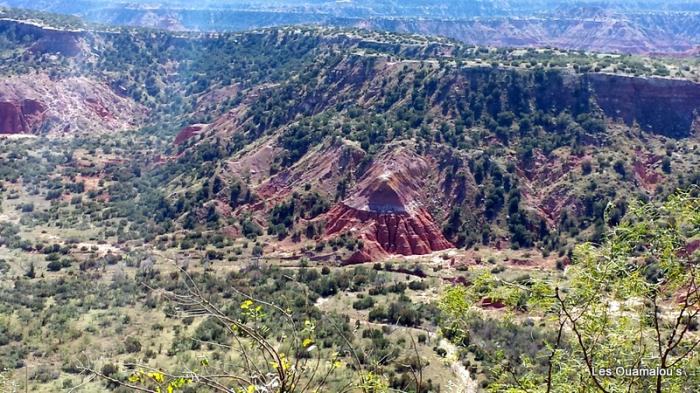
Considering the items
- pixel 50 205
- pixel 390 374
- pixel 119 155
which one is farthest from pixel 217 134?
pixel 390 374

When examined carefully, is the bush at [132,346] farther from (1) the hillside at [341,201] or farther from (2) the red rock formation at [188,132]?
(2) the red rock formation at [188,132]

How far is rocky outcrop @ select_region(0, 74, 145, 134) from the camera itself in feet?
269

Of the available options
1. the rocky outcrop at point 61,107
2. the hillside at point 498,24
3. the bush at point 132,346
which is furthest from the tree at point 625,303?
the hillside at point 498,24

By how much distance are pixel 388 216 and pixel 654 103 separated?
28110mm

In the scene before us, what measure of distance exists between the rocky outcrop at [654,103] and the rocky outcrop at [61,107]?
2481 inches

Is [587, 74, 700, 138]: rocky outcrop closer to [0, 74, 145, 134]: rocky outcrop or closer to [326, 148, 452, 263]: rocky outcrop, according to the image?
[326, 148, 452, 263]: rocky outcrop

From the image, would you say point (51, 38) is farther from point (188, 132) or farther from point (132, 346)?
point (132, 346)

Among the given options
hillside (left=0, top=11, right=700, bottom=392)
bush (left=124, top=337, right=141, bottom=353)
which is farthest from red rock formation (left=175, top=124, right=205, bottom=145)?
bush (left=124, top=337, right=141, bottom=353)

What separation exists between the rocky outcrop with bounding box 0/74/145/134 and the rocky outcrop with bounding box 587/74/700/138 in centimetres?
6302

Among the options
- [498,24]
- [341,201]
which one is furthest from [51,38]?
[498,24]

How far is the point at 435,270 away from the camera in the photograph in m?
42.3

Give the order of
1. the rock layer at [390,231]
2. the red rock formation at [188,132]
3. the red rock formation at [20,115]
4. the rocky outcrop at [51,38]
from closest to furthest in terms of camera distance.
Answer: the rock layer at [390,231]
the red rock formation at [188,132]
the red rock formation at [20,115]
the rocky outcrop at [51,38]

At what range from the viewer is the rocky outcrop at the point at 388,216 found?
151 ft

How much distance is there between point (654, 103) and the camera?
56094mm
